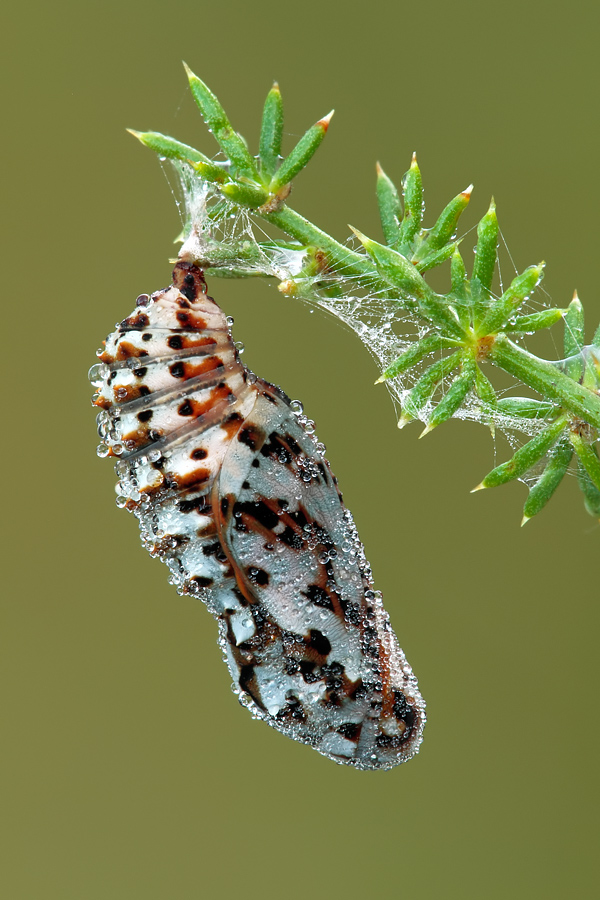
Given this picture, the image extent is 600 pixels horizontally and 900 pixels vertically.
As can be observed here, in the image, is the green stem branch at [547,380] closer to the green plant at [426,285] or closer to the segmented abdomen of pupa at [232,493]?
the green plant at [426,285]

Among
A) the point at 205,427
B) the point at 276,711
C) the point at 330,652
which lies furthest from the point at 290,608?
the point at 205,427

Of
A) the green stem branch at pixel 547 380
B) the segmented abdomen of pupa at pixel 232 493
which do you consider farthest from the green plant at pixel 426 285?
the segmented abdomen of pupa at pixel 232 493

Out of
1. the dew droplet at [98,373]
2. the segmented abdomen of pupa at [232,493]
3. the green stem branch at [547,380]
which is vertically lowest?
the green stem branch at [547,380]

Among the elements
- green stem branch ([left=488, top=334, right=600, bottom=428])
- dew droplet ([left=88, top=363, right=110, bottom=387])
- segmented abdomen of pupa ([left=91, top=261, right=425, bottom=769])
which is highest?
dew droplet ([left=88, top=363, right=110, bottom=387])

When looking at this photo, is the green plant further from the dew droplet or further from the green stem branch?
the dew droplet

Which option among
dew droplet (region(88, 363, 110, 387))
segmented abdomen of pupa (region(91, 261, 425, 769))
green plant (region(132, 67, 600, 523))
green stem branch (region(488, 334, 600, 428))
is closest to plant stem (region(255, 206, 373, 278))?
green plant (region(132, 67, 600, 523))

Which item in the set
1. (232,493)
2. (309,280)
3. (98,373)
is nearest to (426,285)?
(309,280)
